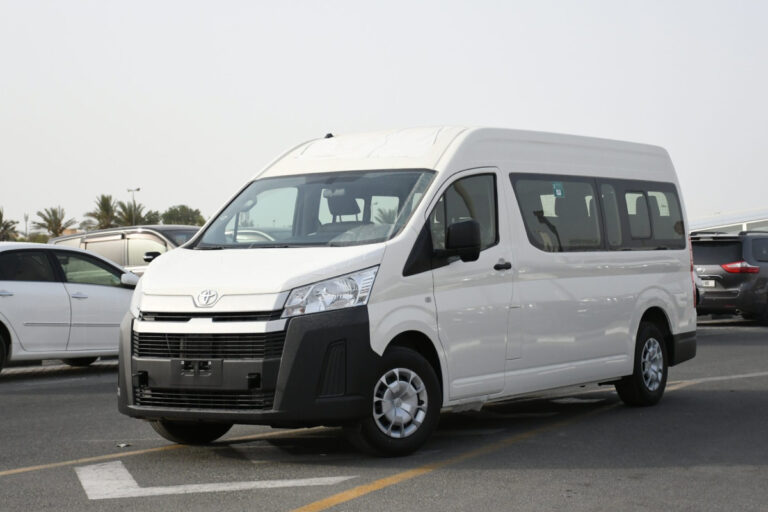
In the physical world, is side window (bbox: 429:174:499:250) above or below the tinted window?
above

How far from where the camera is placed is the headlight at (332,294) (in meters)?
7.48

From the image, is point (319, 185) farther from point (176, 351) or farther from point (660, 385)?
point (660, 385)

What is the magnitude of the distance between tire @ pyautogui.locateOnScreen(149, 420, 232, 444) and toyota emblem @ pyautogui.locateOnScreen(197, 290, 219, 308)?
3.84ft

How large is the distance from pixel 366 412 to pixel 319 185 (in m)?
1.96

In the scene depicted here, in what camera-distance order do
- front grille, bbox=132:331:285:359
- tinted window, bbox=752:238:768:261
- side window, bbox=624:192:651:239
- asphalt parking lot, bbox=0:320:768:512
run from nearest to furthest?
asphalt parking lot, bbox=0:320:768:512 → front grille, bbox=132:331:285:359 → side window, bbox=624:192:651:239 → tinted window, bbox=752:238:768:261

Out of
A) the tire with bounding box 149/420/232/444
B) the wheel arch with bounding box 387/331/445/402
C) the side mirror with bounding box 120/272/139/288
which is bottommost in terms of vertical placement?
the tire with bounding box 149/420/232/444

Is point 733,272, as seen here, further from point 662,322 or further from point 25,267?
point 25,267

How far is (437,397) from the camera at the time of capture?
816cm

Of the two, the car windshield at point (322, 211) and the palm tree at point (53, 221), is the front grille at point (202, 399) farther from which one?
the palm tree at point (53, 221)

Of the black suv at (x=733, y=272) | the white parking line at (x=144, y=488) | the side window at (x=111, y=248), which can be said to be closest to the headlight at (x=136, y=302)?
the white parking line at (x=144, y=488)

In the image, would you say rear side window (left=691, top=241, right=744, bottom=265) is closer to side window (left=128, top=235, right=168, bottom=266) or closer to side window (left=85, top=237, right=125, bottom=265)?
side window (left=128, top=235, right=168, bottom=266)

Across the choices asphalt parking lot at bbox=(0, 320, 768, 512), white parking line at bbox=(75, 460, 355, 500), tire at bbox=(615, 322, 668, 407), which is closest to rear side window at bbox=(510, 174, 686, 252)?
tire at bbox=(615, 322, 668, 407)

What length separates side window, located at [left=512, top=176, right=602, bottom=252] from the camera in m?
9.39

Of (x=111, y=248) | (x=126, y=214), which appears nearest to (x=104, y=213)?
(x=126, y=214)
